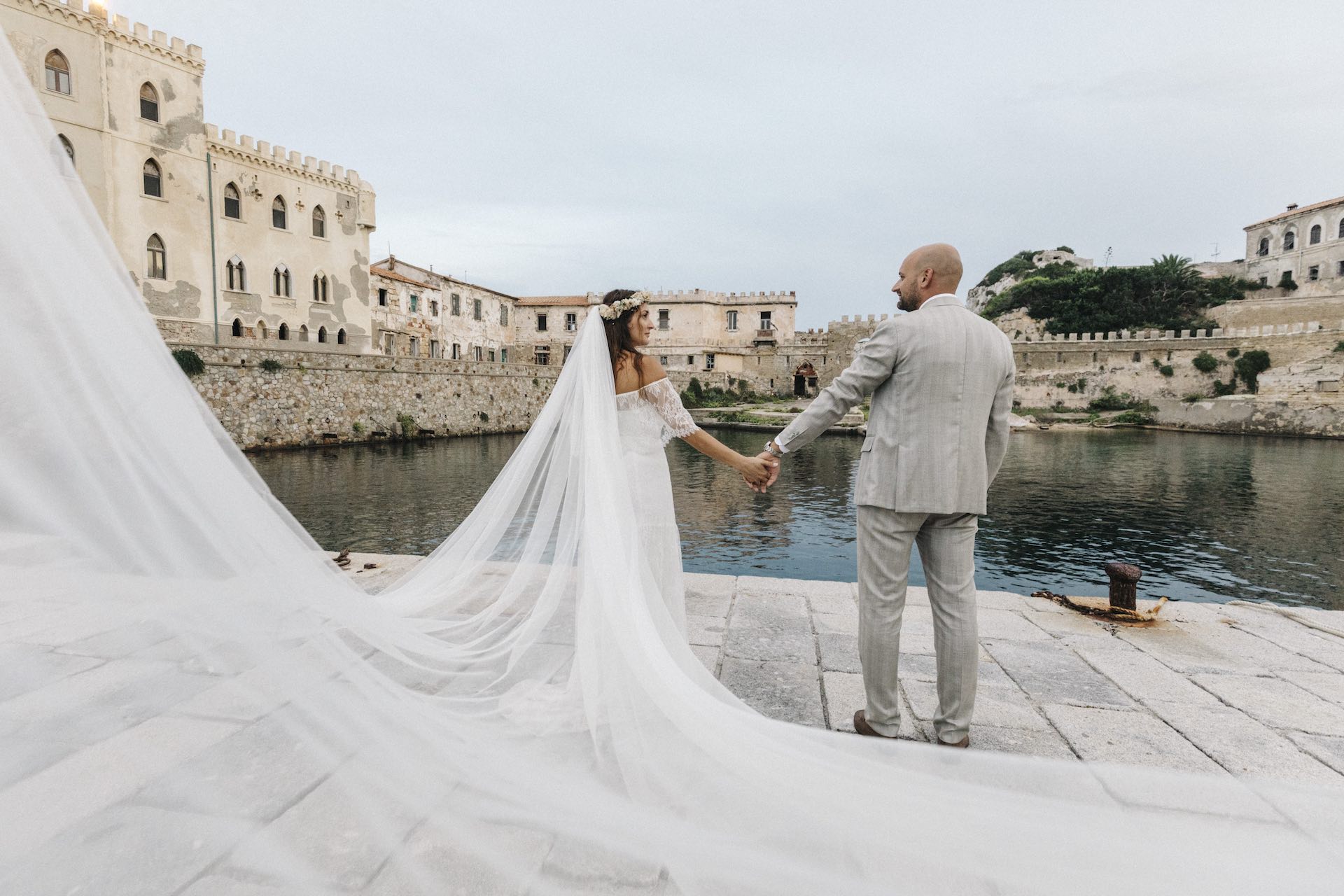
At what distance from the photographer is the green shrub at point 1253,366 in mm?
36344

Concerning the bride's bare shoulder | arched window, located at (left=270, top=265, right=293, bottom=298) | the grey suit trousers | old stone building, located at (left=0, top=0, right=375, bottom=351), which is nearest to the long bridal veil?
the grey suit trousers

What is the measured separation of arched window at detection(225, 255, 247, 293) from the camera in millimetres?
25016

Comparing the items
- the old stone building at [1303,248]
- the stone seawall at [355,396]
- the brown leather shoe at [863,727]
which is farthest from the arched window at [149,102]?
the old stone building at [1303,248]

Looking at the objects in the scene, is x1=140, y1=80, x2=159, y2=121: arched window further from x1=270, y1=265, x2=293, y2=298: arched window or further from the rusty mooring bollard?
the rusty mooring bollard

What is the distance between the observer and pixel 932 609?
2.63 meters

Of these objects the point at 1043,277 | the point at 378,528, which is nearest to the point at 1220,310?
the point at 1043,277

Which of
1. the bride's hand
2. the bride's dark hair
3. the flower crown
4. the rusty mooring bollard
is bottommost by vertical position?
the rusty mooring bollard

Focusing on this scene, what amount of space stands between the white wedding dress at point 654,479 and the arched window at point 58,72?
27.2m

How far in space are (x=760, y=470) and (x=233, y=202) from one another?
28766 mm

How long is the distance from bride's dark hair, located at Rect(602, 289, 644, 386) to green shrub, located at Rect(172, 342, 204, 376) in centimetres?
2053

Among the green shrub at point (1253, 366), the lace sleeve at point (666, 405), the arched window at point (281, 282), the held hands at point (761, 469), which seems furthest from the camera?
A: the green shrub at point (1253, 366)

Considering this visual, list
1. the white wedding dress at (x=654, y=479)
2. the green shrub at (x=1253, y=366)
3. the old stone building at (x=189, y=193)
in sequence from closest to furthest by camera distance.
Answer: the white wedding dress at (x=654, y=479), the old stone building at (x=189, y=193), the green shrub at (x=1253, y=366)

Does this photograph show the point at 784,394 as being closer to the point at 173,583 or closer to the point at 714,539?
the point at 714,539

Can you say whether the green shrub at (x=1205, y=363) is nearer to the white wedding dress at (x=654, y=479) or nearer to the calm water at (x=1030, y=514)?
the calm water at (x=1030, y=514)
